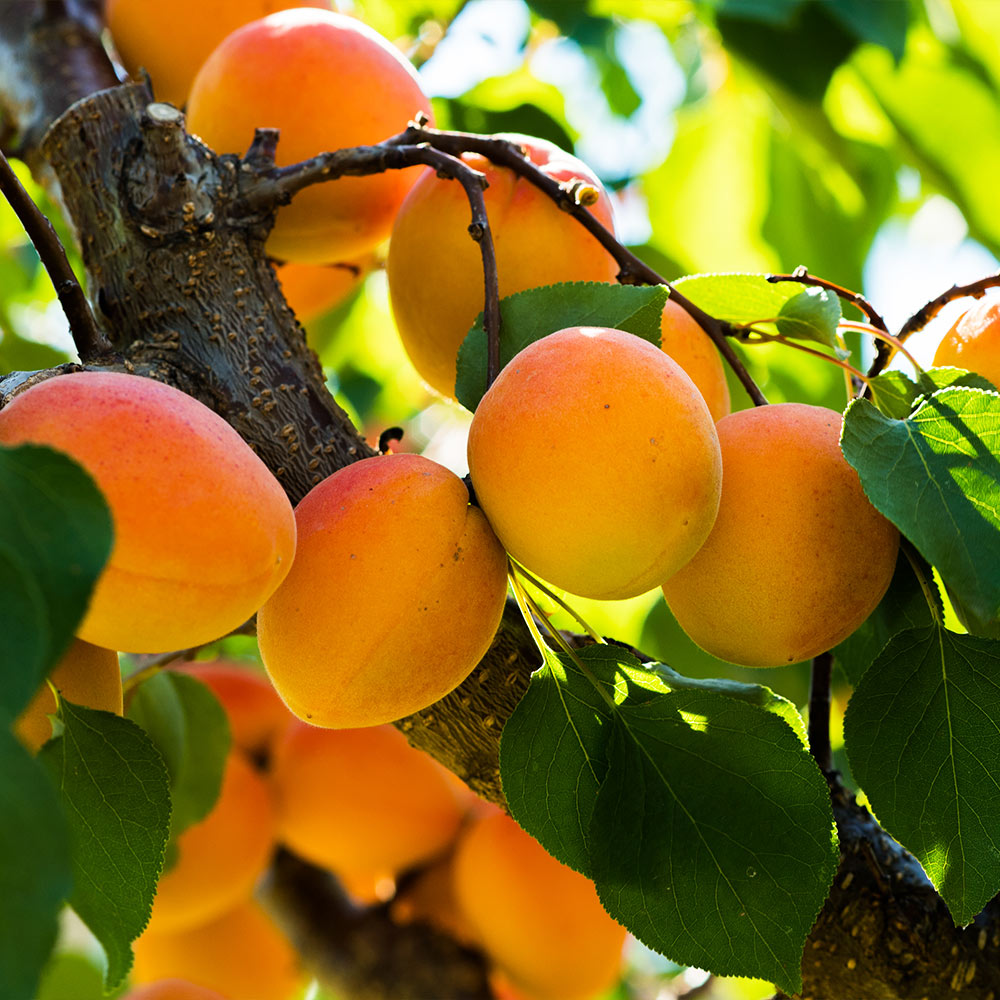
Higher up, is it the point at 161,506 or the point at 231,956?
the point at 161,506

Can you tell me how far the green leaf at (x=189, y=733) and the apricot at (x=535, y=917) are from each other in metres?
0.32

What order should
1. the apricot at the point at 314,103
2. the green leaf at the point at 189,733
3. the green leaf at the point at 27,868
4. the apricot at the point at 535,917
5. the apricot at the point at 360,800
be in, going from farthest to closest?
the apricot at the point at 360,800 < the apricot at the point at 535,917 < the green leaf at the point at 189,733 < the apricot at the point at 314,103 < the green leaf at the point at 27,868

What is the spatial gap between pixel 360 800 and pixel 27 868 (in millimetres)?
976

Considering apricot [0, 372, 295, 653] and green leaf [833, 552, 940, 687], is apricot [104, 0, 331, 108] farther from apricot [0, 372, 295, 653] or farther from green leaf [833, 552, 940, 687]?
green leaf [833, 552, 940, 687]

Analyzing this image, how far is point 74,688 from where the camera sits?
0.54 meters

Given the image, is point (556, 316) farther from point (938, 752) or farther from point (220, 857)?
point (220, 857)

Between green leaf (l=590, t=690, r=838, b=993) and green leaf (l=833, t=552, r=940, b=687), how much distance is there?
0.45 ft

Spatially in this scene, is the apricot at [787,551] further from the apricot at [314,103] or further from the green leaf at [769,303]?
the apricot at [314,103]

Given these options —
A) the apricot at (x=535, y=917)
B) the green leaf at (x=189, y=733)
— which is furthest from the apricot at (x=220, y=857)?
the apricot at (x=535, y=917)

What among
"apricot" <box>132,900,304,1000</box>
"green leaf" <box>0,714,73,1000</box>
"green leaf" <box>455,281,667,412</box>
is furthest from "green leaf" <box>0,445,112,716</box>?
"apricot" <box>132,900,304,1000</box>

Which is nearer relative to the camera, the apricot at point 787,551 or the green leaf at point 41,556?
the green leaf at point 41,556

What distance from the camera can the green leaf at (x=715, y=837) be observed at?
21.1 inches

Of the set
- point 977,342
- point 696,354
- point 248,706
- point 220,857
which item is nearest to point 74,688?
point 696,354

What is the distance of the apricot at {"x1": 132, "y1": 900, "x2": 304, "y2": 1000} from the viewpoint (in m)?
1.35
